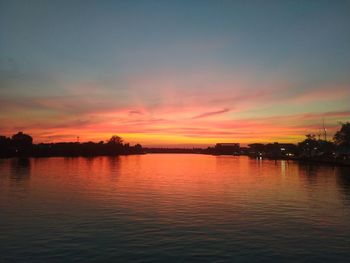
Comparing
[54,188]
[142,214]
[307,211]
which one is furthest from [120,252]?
[54,188]

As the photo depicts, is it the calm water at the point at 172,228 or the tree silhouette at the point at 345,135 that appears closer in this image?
the calm water at the point at 172,228

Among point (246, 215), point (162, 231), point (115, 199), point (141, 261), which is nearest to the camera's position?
point (141, 261)

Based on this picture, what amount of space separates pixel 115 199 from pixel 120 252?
87.8ft

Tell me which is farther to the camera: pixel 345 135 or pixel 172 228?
pixel 345 135

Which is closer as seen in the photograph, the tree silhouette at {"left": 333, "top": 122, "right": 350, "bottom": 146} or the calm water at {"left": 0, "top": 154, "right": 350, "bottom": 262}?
the calm water at {"left": 0, "top": 154, "right": 350, "bottom": 262}

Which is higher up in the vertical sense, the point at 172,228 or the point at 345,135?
the point at 345,135

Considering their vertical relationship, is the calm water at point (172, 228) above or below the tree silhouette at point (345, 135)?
below

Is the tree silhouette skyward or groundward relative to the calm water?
skyward

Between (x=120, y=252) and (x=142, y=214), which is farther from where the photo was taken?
(x=142, y=214)

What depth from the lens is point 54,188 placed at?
2522 inches

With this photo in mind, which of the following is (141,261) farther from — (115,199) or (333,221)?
(115,199)

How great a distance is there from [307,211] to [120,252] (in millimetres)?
25556

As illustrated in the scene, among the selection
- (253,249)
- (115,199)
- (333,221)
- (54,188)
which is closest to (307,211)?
(333,221)

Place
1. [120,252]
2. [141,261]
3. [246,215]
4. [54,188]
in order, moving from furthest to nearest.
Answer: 1. [54,188]
2. [246,215]
3. [120,252]
4. [141,261]
